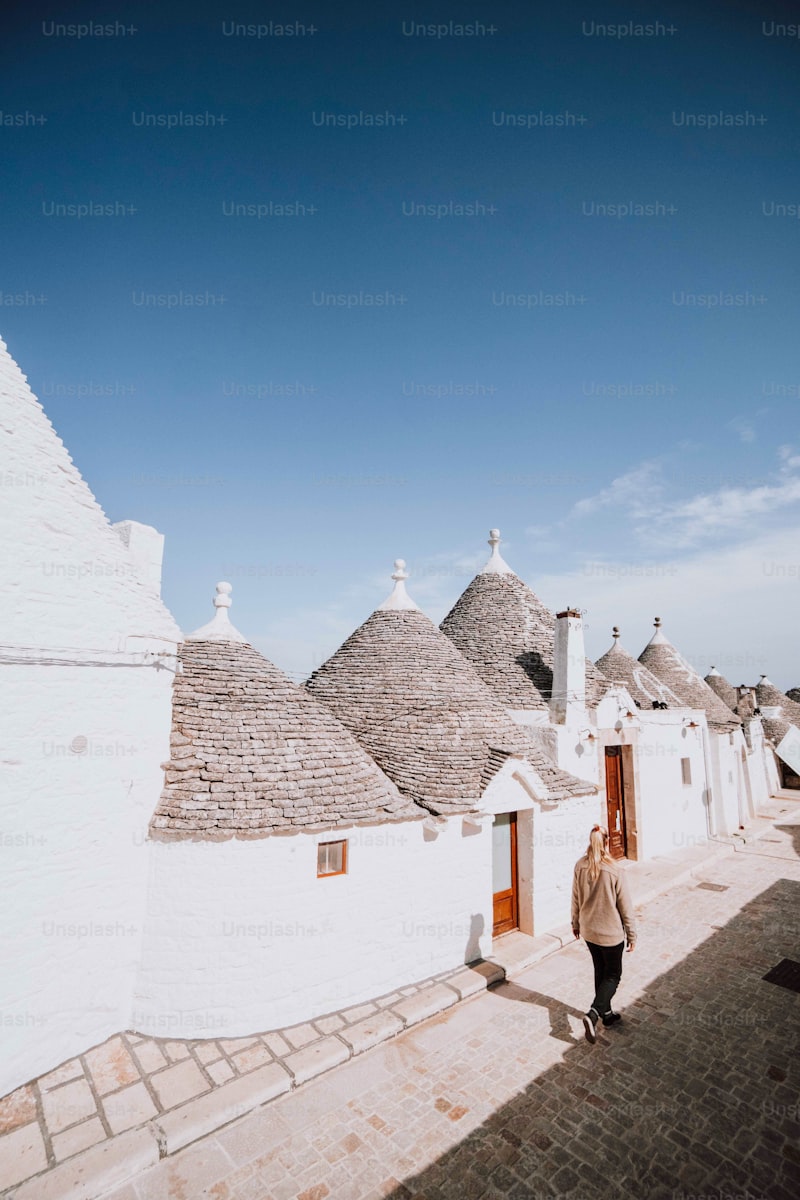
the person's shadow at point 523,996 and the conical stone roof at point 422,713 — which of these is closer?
the person's shadow at point 523,996

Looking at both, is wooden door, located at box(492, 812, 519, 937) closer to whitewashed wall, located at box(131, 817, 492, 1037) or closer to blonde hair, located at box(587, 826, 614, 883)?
whitewashed wall, located at box(131, 817, 492, 1037)

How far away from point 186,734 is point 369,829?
2.76m

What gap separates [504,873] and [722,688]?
26952 mm

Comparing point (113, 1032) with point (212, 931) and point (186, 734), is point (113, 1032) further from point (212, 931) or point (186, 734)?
point (186, 734)

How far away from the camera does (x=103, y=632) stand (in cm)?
614

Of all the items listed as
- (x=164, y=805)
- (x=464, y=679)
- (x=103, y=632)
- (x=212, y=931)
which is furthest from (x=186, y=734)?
(x=464, y=679)

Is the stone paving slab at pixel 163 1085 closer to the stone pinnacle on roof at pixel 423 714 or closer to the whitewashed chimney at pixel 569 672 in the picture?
the stone pinnacle on roof at pixel 423 714

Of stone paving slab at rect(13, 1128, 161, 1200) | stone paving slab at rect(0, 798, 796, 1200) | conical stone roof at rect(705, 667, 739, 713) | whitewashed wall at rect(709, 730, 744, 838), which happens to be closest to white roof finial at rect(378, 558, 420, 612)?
stone paving slab at rect(0, 798, 796, 1200)

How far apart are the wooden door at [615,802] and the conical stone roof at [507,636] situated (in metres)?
2.13

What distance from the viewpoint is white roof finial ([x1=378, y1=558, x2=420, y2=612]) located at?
12.5 m

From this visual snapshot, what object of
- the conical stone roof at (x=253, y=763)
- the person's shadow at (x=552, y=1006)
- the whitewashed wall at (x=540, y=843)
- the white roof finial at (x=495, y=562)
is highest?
the white roof finial at (x=495, y=562)

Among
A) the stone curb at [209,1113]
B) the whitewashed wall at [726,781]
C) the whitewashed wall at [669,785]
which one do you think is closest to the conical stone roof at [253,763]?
the stone curb at [209,1113]

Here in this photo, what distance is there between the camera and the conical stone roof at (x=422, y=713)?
8.56 meters

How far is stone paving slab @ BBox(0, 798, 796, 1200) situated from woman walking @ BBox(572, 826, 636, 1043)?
175 cm
